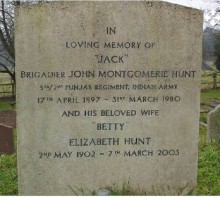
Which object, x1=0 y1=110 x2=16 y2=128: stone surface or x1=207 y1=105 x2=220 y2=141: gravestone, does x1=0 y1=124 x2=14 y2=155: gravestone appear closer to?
x1=0 y1=110 x2=16 y2=128: stone surface

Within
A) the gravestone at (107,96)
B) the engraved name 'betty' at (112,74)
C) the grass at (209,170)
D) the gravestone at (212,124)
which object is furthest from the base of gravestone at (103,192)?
the gravestone at (212,124)

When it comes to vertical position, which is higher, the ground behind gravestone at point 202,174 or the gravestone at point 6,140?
the ground behind gravestone at point 202,174

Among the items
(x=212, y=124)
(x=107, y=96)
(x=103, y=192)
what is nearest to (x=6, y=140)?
(x=212, y=124)

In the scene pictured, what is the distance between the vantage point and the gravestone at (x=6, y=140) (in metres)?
9.18

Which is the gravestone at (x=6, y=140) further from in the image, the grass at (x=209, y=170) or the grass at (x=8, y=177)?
the grass at (x=209, y=170)

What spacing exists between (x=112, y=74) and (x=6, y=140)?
603 cm

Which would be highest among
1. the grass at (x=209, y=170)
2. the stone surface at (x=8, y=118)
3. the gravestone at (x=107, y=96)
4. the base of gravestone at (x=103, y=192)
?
the gravestone at (x=107, y=96)

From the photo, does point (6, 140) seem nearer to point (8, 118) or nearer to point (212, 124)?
point (212, 124)

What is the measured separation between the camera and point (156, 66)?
12.7ft

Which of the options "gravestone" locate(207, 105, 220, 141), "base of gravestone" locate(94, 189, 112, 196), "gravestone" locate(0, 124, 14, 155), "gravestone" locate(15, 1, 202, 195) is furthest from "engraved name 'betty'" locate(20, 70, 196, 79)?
"gravestone" locate(0, 124, 14, 155)

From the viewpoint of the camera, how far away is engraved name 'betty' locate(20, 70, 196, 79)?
3.82 m

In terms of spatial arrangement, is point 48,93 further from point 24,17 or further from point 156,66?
point 156,66

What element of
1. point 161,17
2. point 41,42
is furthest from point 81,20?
point 161,17

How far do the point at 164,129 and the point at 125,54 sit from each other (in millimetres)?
863
